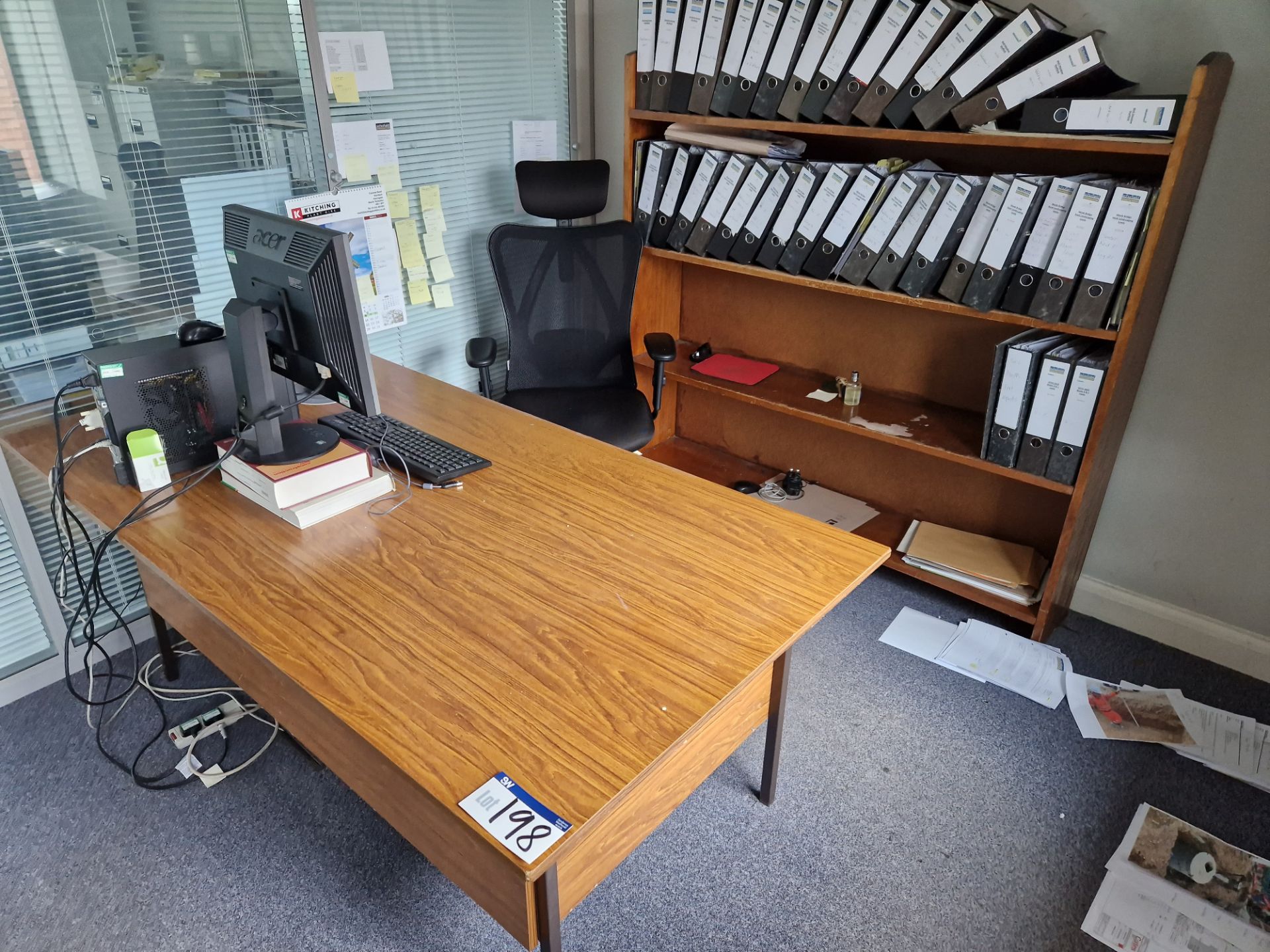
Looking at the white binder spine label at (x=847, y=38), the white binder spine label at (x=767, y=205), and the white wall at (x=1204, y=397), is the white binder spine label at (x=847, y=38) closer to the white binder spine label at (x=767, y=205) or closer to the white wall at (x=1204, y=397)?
the white binder spine label at (x=767, y=205)

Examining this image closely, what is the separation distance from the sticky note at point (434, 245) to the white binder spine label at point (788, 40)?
44.7 inches

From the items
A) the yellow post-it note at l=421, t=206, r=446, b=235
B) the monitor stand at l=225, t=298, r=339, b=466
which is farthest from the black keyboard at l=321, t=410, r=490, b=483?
the yellow post-it note at l=421, t=206, r=446, b=235

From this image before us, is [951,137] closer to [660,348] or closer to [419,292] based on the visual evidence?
[660,348]

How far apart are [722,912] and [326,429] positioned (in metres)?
1.24

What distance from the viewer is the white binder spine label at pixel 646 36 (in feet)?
8.09

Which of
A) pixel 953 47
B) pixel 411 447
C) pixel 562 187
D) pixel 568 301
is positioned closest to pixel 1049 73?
pixel 953 47

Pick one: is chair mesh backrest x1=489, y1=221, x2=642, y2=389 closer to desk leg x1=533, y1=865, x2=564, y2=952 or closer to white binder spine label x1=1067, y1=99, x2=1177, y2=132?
white binder spine label x1=1067, y1=99, x2=1177, y2=132

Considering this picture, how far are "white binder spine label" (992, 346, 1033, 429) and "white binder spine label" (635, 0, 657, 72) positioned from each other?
4.60ft

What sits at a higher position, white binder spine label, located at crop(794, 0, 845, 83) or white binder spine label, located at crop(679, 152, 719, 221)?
white binder spine label, located at crop(794, 0, 845, 83)

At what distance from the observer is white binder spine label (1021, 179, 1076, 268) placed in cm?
192

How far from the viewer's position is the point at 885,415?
252 cm

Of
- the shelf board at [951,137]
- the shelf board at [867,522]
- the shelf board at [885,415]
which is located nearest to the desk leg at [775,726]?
the shelf board at [867,522]

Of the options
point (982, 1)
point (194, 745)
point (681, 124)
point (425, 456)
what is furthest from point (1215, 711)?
point (194, 745)

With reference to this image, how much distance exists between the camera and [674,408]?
3.31 m
